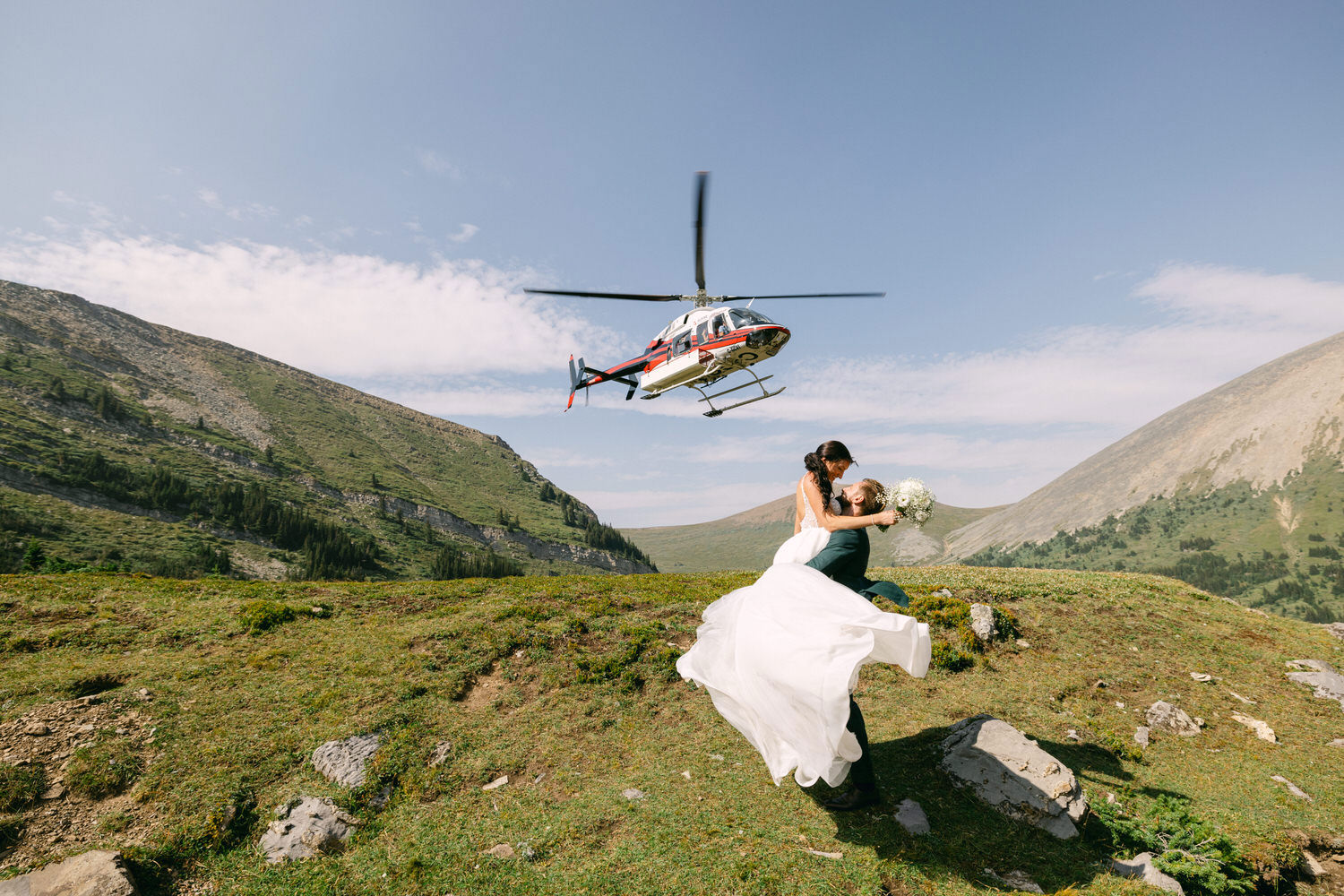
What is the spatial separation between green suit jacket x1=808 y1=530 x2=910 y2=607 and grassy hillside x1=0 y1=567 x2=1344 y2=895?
332cm

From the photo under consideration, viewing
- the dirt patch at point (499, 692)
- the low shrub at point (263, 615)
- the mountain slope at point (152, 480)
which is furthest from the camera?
the mountain slope at point (152, 480)

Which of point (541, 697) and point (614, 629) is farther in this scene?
point (614, 629)

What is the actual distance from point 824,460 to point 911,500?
1365 millimetres

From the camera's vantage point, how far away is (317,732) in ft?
32.8

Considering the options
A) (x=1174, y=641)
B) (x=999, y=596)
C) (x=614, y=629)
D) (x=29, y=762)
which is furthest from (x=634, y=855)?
→ (x=1174, y=641)

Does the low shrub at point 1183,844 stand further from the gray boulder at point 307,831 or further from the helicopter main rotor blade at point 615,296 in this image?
the helicopter main rotor blade at point 615,296

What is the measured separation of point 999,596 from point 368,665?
1803 centimetres

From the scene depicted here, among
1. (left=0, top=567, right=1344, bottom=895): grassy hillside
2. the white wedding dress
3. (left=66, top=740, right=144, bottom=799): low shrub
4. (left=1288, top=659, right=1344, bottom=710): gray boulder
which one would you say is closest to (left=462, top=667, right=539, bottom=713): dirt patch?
(left=0, top=567, right=1344, bottom=895): grassy hillside

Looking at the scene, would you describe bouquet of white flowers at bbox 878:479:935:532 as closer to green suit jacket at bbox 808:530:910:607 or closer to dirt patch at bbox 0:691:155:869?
green suit jacket at bbox 808:530:910:607

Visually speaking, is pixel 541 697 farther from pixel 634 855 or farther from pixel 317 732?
pixel 634 855

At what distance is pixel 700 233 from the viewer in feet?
81.4

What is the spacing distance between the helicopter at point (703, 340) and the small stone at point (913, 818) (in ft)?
56.3

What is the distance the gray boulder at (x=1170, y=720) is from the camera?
1184cm

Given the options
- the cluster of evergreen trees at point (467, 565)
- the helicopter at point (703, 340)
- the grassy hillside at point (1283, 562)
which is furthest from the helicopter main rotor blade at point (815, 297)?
the grassy hillside at point (1283, 562)
